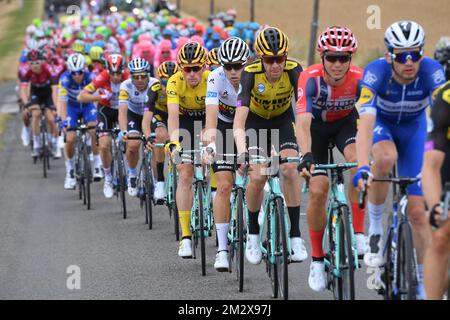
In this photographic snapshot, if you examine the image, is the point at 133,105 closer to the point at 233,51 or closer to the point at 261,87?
the point at 233,51

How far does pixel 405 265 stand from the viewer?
7359mm

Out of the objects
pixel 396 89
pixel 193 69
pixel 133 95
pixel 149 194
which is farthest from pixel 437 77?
pixel 133 95

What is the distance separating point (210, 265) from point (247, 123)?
1.51m

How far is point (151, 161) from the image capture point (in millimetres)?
14430

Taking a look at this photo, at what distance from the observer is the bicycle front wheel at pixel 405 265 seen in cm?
730

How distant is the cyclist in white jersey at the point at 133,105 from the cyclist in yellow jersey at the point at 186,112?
198 cm

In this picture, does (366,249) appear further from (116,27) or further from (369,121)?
(116,27)

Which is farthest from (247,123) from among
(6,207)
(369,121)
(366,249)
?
(6,207)

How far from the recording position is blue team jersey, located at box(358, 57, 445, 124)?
26.7 ft

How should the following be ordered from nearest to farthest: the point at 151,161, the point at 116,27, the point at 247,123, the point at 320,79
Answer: the point at 320,79, the point at 247,123, the point at 151,161, the point at 116,27

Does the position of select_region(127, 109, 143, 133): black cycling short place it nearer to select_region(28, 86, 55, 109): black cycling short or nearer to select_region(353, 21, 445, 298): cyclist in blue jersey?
select_region(28, 86, 55, 109): black cycling short

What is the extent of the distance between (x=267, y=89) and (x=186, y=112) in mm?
2566
